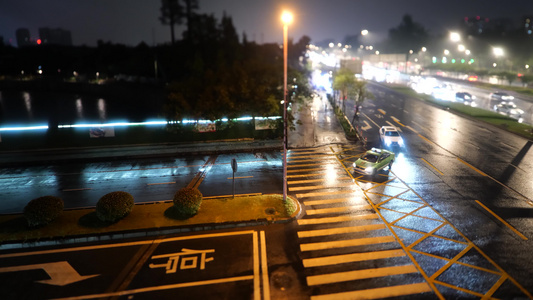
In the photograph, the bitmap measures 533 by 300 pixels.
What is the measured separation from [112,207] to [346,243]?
36.0ft

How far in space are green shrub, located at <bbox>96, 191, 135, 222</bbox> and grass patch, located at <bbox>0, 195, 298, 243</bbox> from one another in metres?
0.37

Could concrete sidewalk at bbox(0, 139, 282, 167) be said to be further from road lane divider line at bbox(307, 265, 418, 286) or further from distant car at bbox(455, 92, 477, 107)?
distant car at bbox(455, 92, 477, 107)

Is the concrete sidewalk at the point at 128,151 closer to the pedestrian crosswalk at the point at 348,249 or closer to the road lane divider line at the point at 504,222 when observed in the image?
the pedestrian crosswalk at the point at 348,249

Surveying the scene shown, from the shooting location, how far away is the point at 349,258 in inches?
479

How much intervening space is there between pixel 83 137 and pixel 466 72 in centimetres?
9674

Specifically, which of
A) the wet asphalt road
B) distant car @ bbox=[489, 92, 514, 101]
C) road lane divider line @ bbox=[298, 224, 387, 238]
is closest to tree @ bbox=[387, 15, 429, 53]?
distant car @ bbox=[489, 92, 514, 101]

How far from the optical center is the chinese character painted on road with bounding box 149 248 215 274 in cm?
1173

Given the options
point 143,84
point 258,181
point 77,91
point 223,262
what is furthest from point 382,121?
point 77,91

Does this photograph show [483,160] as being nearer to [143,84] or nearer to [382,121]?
[382,121]

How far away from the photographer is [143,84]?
7069 centimetres

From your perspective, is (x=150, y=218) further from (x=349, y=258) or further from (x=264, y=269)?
(x=349, y=258)

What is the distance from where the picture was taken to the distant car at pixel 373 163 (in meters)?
21.0

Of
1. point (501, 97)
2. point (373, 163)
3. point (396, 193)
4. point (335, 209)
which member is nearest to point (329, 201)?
point (335, 209)

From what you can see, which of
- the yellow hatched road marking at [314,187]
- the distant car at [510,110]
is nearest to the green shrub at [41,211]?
the yellow hatched road marking at [314,187]
